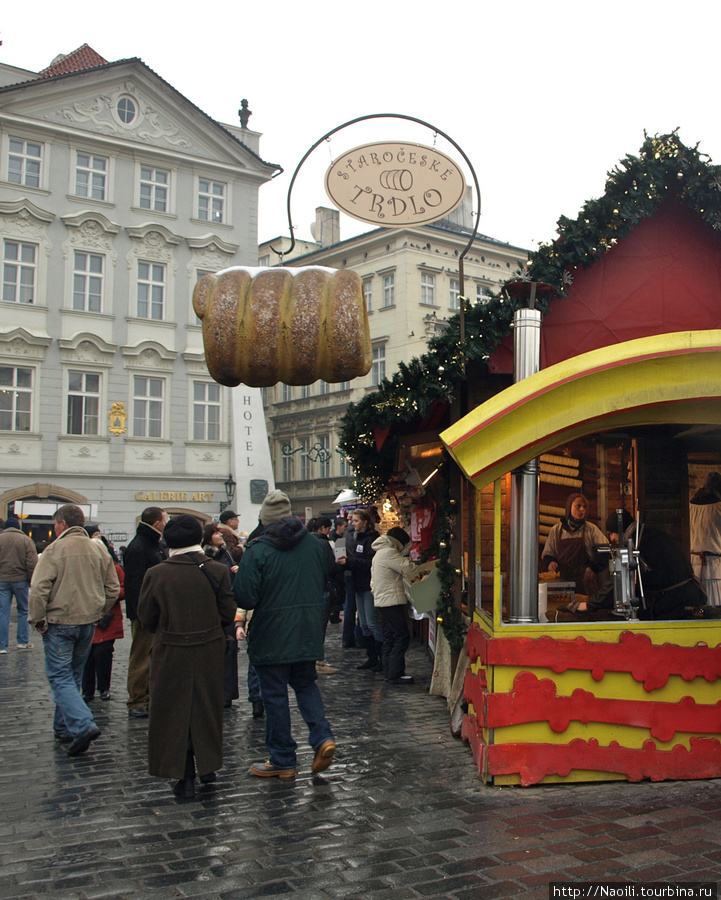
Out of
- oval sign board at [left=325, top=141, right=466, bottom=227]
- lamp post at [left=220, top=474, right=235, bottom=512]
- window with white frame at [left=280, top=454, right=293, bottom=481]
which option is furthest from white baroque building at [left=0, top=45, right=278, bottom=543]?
oval sign board at [left=325, top=141, right=466, bottom=227]

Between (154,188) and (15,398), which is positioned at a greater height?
(154,188)

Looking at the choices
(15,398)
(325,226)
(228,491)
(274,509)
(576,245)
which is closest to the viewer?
(274,509)

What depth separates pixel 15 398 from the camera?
26750 millimetres

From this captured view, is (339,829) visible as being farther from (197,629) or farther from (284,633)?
(197,629)

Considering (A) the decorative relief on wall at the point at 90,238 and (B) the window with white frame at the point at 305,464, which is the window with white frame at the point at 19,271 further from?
(B) the window with white frame at the point at 305,464

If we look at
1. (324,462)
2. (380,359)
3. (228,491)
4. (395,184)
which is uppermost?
(380,359)

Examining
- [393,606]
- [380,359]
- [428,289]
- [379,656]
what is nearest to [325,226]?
[428,289]

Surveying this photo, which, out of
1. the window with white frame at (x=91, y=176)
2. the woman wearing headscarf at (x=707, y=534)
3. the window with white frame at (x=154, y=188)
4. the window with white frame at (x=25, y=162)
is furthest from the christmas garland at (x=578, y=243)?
the window with white frame at (x=154, y=188)

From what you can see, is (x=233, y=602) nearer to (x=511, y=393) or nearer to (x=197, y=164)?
(x=511, y=393)

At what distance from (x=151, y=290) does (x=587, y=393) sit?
25392mm

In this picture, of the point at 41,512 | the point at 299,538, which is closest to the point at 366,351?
the point at 299,538

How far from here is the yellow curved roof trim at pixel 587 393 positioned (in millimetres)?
5668

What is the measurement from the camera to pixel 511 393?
573 cm

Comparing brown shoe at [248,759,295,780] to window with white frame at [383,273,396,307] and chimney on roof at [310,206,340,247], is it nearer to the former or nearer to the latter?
window with white frame at [383,273,396,307]
